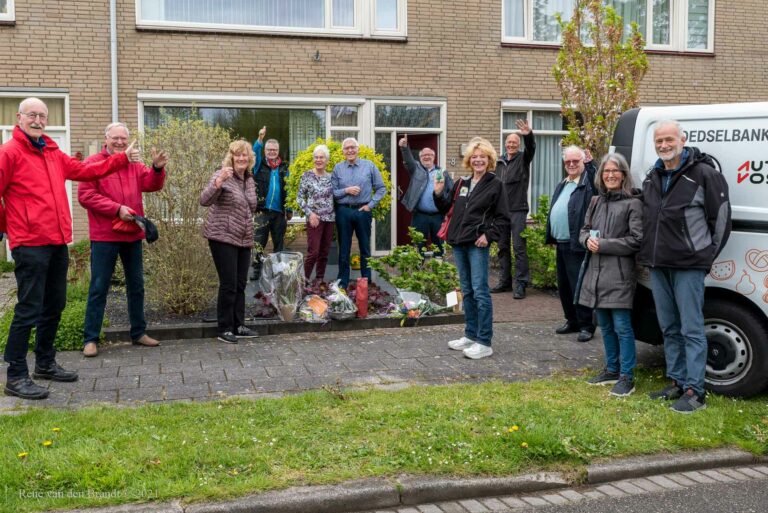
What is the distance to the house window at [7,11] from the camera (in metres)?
12.5

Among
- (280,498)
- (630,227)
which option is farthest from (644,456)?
(280,498)

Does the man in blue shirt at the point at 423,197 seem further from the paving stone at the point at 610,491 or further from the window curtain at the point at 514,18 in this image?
the paving stone at the point at 610,491

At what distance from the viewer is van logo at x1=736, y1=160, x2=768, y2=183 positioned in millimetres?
5594

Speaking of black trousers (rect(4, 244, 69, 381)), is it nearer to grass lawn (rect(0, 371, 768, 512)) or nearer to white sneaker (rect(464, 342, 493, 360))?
grass lawn (rect(0, 371, 768, 512))

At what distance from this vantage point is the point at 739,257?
18.7 feet

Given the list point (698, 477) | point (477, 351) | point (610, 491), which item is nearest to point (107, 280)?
point (477, 351)

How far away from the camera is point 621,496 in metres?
4.31

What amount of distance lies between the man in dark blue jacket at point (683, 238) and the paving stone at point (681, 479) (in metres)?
0.89

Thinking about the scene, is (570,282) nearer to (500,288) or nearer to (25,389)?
(500,288)

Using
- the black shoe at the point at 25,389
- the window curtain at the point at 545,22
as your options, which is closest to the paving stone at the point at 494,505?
the black shoe at the point at 25,389

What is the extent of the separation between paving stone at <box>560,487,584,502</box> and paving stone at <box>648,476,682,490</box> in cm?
52

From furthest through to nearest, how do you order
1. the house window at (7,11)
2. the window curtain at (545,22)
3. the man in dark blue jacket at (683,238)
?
the window curtain at (545,22) → the house window at (7,11) → the man in dark blue jacket at (683,238)

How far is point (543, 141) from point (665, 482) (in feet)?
38.1

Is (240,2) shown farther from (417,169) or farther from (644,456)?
(644,456)
